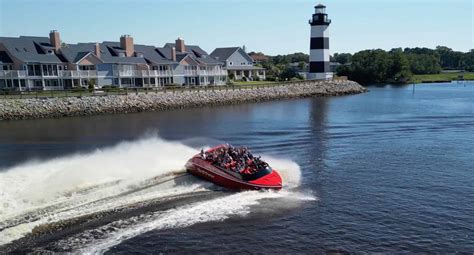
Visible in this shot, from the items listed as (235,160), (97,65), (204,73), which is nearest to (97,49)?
(97,65)

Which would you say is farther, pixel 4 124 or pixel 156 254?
pixel 4 124

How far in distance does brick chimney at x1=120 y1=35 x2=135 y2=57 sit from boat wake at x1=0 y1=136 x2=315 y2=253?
5801 centimetres

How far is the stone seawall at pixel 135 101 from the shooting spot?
5400 cm

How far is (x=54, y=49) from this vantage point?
244 feet

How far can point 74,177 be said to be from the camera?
882 inches

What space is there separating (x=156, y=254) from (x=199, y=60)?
3085 inches

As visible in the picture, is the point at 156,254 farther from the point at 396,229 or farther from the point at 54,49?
the point at 54,49

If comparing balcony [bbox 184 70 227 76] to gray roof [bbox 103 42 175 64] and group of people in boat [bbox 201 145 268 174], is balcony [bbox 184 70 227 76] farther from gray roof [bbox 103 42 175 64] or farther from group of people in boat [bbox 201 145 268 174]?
group of people in boat [bbox 201 145 268 174]

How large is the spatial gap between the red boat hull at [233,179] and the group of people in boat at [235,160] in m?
0.34

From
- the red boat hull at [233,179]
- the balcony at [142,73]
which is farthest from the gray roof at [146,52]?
the red boat hull at [233,179]

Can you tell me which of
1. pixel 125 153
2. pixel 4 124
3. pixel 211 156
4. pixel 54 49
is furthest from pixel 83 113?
pixel 211 156

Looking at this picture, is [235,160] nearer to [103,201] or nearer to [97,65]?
[103,201]

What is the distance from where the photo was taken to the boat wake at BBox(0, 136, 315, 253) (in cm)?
1708

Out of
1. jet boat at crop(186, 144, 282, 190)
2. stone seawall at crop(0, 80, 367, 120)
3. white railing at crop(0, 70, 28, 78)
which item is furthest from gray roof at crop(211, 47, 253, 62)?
jet boat at crop(186, 144, 282, 190)
